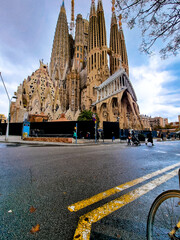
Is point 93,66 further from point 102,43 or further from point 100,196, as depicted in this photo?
point 100,196

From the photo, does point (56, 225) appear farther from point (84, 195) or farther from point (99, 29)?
point (99, 29)

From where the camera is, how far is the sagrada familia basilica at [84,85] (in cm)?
3859

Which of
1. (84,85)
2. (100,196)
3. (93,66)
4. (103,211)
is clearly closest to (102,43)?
(93,66)

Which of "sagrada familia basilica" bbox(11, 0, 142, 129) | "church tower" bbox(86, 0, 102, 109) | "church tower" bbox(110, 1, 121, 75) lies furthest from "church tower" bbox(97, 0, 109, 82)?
"church tower" bbox(110, 1, 121, 75)

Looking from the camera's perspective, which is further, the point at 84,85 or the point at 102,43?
the point at 84,85

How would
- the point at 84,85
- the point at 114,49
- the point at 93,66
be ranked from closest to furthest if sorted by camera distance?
the point at 93,66
the point at 84,85
the point at 114,49

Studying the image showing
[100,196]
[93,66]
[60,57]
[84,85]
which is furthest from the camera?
[60,57]

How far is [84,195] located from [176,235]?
127 centimetres

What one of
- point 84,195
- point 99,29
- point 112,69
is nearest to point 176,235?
point 84,195

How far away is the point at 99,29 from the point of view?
5678cm

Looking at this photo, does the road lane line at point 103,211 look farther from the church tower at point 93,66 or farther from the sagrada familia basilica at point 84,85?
the church tower at point 93,66

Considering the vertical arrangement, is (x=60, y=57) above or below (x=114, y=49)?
below

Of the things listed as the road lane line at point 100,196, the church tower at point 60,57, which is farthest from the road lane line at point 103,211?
the church tower at point 60,57

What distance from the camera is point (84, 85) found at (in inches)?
2157
